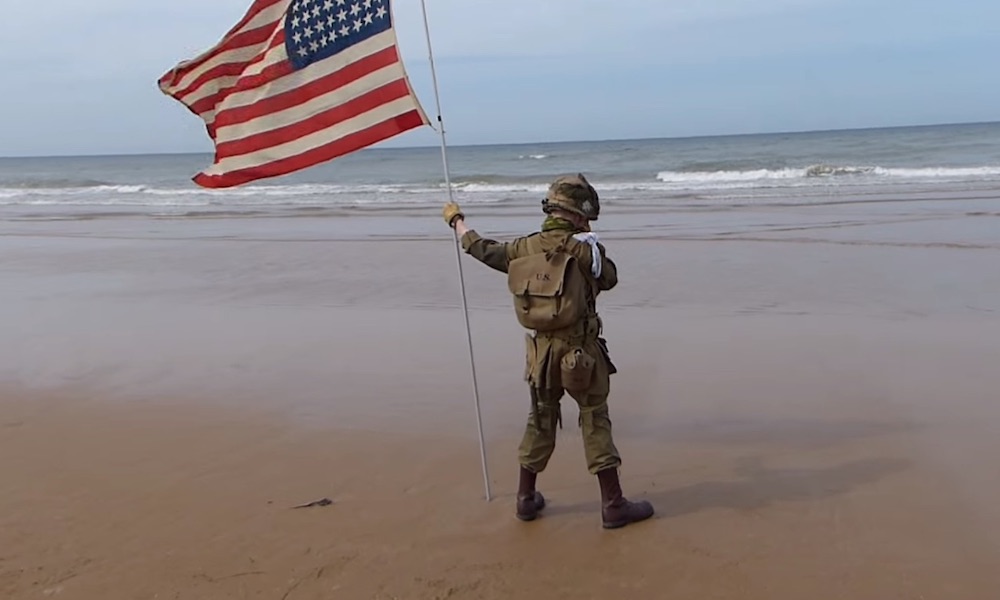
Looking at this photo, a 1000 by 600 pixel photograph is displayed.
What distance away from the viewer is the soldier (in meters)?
3.91

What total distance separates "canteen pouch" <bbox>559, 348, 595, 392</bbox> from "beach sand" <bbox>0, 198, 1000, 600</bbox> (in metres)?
0.69

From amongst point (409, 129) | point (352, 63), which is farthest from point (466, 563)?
point (352, 63)

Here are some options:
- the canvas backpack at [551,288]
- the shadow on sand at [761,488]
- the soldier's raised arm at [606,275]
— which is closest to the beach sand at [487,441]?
the shadow on sand at [761,488]

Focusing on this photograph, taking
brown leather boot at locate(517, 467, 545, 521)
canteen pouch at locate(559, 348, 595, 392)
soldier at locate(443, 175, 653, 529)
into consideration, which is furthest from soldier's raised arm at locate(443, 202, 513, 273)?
brown leather boot at locate(517, 467, 545, 521)

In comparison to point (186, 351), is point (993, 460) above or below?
below

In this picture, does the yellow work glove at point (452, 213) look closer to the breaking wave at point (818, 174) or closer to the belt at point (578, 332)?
the belt at point (578, 332)

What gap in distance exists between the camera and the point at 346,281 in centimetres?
1089

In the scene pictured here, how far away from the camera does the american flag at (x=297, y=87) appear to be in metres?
4.53

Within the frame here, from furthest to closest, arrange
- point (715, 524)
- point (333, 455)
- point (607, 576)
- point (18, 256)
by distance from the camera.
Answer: point (18, 256) → point (333, 455) → point (715, 524) → point (607, 576)

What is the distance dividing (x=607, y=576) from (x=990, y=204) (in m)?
16.1

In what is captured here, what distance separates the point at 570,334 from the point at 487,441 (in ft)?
5.09

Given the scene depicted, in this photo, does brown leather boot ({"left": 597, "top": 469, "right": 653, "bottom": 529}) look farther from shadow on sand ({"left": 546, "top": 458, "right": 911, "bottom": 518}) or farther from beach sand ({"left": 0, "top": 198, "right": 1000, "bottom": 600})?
shadow on sand ({"left": 546, "top": 458, "right": 911, "bottom": 518})

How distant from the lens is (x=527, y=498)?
421 cm

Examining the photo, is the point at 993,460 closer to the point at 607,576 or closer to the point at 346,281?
the point at 607,576
